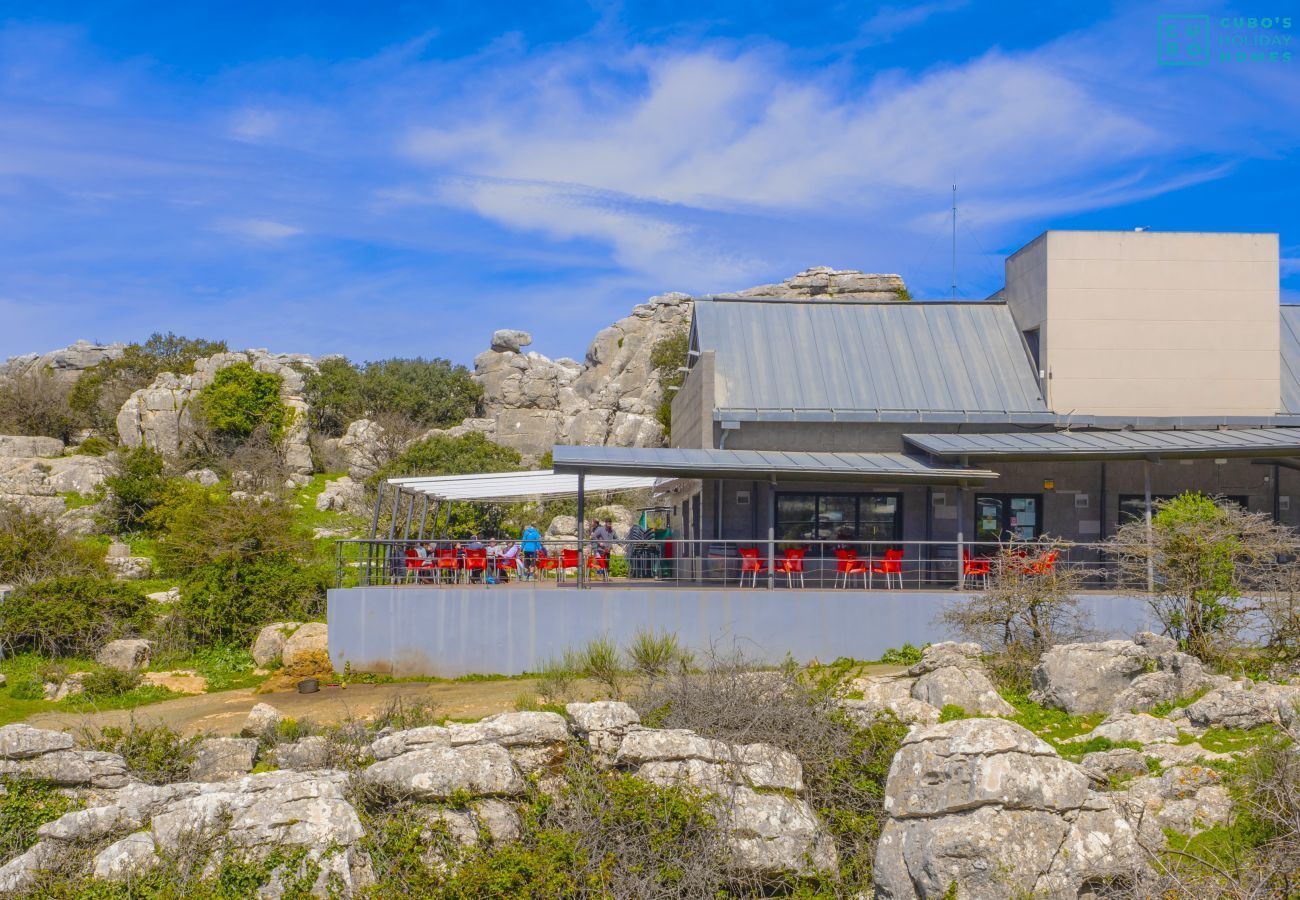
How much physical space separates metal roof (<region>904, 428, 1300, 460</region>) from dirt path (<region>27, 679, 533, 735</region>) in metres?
9.30

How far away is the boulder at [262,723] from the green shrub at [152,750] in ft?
3.50

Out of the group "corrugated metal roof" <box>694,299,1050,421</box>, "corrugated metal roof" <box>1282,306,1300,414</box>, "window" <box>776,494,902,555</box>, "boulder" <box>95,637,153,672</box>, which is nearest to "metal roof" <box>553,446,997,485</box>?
"window" <box>776,494,902,555</box>

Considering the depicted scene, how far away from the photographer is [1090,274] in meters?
23.3

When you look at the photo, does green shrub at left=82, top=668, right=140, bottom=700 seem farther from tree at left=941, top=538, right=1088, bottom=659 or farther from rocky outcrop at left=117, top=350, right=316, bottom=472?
rocky outcrop at left=117, top=350, right=316, bottom=472

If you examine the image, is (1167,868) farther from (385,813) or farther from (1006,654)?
(1006,654)

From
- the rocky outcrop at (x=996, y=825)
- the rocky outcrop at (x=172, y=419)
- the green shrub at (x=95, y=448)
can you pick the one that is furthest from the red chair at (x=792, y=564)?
the green shrub at (x=95, y=448)

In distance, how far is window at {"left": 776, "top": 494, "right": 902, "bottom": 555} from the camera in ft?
71.2

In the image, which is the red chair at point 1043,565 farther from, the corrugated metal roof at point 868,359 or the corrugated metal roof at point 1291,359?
the corrugated metal roof at point 1291,359

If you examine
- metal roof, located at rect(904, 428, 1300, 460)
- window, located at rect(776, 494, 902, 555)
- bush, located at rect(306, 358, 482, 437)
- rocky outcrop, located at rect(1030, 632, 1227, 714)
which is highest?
bush, located at rect(306, 358, 482, 437)

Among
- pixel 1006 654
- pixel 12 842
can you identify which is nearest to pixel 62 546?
pixel 12 842

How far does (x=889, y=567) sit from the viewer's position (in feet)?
63.8

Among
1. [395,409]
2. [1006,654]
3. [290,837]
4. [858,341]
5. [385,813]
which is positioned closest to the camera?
[290,837]

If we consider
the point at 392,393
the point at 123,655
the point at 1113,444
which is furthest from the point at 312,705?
the point at 392,393

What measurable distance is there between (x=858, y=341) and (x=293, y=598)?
1383 cm
